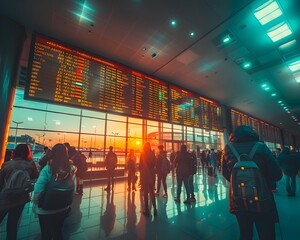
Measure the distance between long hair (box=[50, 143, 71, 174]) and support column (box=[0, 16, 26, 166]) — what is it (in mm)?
3011

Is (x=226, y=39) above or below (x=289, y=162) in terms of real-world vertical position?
above

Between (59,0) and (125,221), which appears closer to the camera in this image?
(125,221)

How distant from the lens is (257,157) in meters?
1.87

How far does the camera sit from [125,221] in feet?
10.9

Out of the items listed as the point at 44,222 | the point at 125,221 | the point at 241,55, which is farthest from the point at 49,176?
the point at 241,55

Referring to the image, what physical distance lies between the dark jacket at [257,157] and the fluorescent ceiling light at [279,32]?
4.33 meters

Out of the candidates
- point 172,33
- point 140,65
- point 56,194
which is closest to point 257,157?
point 56,194

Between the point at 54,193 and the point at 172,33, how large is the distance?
4.83 meters

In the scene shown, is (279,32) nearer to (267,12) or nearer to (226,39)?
(267,12)

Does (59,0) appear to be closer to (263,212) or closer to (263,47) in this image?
(263,212)

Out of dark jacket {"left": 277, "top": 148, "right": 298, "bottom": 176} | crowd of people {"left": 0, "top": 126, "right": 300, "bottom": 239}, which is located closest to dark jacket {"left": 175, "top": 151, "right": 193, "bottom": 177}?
crowd of people {"left": 0, "top": 126, "right": 300, "bottom": 239}

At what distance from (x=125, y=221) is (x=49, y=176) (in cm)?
221

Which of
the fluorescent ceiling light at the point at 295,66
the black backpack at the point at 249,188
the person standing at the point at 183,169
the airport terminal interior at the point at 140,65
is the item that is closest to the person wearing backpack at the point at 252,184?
the black backpack at the point at 249,188

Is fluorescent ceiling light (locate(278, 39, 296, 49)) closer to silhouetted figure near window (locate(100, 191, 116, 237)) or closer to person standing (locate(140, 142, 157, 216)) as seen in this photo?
person standing (locate(140, 142, 157, 216))
